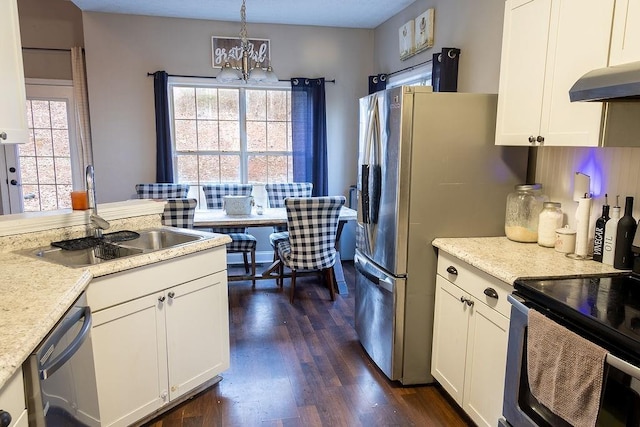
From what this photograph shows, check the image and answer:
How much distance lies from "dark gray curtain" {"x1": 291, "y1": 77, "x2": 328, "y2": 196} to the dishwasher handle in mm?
3641

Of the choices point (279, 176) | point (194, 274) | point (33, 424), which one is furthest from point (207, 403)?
point (279, 176)

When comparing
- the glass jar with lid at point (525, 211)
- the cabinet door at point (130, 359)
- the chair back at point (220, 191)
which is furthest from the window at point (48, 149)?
the glass jar with lid at point (525, 211)

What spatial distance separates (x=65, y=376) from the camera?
1437 mm

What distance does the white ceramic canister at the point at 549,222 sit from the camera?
7.10 feet

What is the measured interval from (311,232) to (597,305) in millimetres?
2505

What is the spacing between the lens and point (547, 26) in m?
1.91

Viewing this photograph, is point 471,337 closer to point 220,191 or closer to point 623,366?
point 623,366

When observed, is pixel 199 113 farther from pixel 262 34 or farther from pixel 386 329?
pixel 386 329

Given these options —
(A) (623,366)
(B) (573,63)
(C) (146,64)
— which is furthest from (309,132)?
(A) (623,366)

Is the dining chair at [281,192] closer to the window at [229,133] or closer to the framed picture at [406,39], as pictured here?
the window at [229,133]

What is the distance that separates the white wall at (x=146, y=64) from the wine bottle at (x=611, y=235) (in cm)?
371

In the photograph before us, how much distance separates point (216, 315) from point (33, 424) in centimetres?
122

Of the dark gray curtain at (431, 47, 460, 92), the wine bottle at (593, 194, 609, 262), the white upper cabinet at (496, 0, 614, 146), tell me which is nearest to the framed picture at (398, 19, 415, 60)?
the dark gray curtain at (431, 47, 460, 92)

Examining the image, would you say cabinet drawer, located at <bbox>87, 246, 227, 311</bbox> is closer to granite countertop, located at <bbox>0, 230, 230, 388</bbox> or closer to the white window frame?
granite countertop, located at <bbox>0, 230, 230, 388</bbox>
